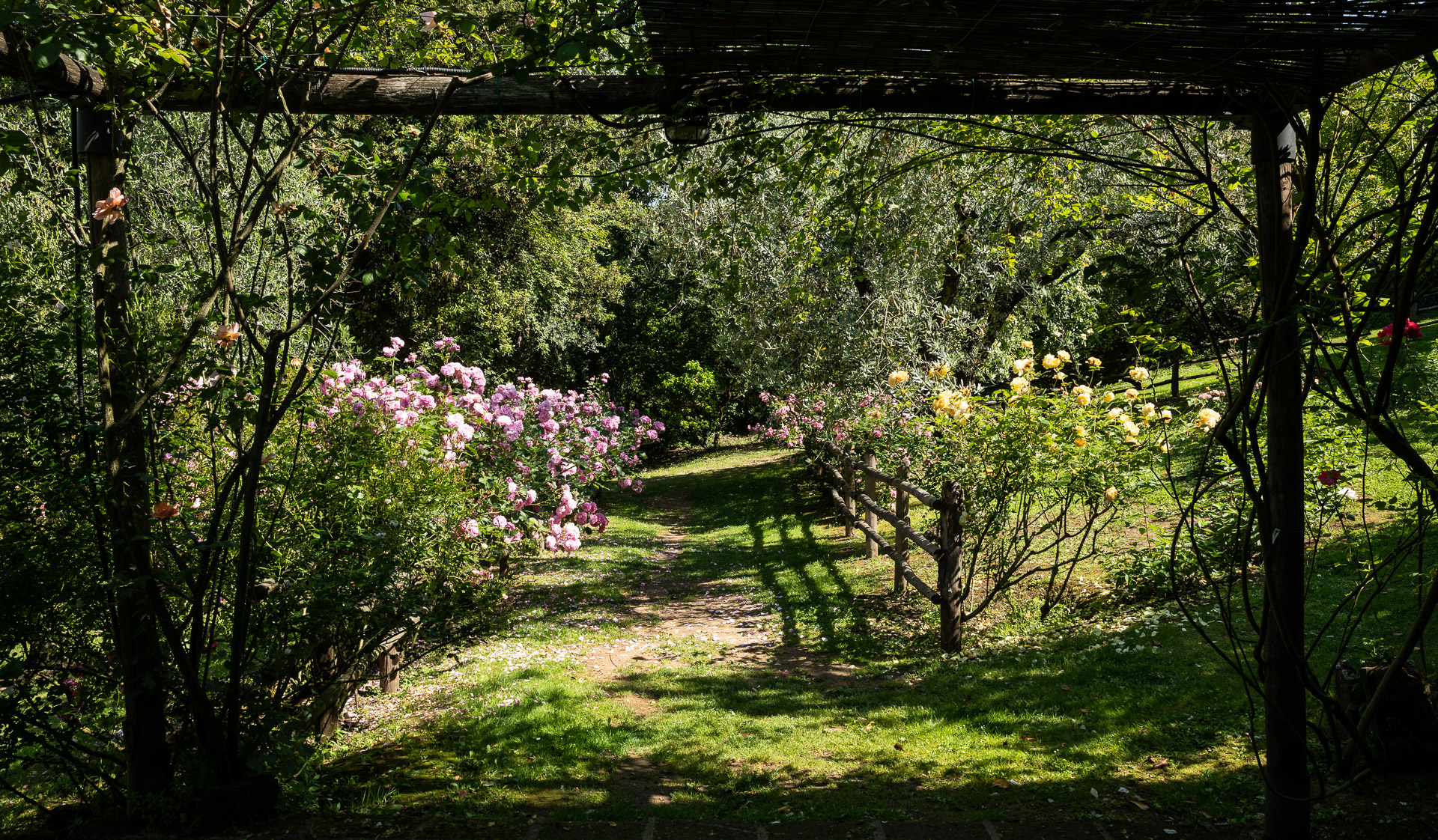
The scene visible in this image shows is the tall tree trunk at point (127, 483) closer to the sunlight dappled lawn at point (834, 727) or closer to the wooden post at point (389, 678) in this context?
the sunlight dappled lawn at point (834, 727)

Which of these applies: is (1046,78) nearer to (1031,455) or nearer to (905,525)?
(1031,455)

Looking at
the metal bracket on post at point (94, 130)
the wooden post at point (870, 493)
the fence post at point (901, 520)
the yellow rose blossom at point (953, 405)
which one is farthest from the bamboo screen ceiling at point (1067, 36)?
the wooden post at point (870, 493)

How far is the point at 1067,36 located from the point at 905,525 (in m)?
5.13

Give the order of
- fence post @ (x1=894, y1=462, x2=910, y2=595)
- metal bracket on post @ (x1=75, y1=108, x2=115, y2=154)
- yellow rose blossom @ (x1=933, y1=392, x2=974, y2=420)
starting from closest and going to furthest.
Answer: metal bracket on post @ (x1=75, y1=108, x2=115, y2=154) → yellow rose blossom @ (x1=933, y1=392, x2=974, y2=420) → fence post @ (x1=894, y1=462, x2=910, y2=595)

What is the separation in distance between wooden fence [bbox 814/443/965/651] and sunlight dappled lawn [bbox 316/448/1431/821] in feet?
0.88

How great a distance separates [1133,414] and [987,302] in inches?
127

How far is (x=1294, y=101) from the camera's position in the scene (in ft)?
9.02

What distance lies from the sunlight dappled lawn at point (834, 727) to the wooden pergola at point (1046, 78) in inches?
41.5

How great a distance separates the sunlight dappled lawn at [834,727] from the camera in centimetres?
354

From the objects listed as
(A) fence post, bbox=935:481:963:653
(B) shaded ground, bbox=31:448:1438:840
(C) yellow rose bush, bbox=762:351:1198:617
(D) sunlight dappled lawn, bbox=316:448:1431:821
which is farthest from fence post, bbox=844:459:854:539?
(A) fence post, bbox=935:481:963:653

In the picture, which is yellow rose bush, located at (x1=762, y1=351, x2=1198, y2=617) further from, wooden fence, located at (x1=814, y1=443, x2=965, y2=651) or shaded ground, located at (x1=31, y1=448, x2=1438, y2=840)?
shaded ground, located at (x1=31, y1=448, x2=1438, y2=840)

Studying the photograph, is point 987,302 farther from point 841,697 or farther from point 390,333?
point 390,333

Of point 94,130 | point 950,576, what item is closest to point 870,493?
point 950,576

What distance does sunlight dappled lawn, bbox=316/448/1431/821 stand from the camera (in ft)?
11.6
